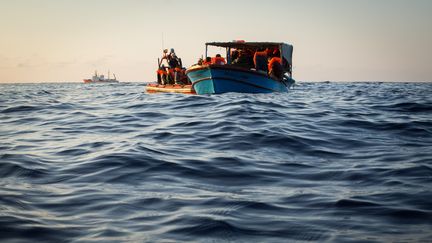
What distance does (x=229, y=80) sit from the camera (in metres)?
17.4

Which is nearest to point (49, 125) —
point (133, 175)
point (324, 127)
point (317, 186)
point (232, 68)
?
point (133, 175)

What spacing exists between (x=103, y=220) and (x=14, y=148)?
398 centimetres

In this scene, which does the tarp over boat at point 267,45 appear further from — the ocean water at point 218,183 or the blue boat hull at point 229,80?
the ocean water at point 218,183

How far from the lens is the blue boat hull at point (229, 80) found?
1711 cm

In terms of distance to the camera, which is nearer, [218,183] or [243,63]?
[218,183]

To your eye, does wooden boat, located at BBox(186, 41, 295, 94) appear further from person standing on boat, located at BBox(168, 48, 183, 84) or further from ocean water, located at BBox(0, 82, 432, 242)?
ocean water, located at BBox(0, 82, 432, 242)

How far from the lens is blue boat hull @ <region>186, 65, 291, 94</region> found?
17.1m

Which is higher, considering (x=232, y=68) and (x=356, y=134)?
(x=232, y=68)

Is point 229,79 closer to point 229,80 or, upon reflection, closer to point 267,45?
point 229,80

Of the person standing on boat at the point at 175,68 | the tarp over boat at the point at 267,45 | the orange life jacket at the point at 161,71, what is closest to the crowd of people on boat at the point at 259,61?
the tarp over boat at the point at 267,45

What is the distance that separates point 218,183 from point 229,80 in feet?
43.5

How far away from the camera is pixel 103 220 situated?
10.3 feet

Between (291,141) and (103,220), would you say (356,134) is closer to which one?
(291,141)

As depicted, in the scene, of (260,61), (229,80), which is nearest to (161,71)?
(229,80)
